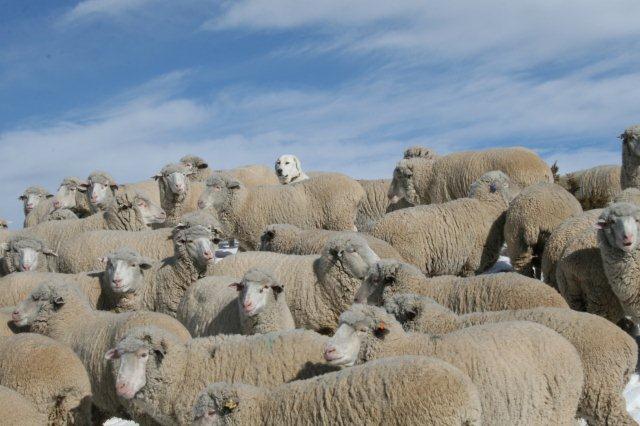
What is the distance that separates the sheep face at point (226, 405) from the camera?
17.9ft

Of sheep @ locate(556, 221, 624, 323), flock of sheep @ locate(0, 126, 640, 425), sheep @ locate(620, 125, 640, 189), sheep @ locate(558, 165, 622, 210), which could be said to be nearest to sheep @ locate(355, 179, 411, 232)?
flock of sheep @ locate(0, 126, 640, 425)

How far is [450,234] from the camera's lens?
38.8 ft

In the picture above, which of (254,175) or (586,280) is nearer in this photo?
(586,280)

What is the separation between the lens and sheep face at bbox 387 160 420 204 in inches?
627

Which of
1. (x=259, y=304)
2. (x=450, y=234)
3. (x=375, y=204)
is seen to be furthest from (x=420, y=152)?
(x=259, y=304)

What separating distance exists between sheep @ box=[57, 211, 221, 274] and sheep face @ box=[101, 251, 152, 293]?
4.26 feet

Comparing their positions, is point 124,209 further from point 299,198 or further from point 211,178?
point 299,198

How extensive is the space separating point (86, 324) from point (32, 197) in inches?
438

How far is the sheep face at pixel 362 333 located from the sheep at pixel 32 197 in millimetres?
13690

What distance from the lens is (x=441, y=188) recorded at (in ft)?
51.2

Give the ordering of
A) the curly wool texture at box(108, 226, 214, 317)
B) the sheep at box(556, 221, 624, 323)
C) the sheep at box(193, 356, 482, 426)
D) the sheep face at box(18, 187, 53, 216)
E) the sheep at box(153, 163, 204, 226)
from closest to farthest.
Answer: the sheep at box(193, 356, 482, 426), the sheep at box(556, 221, 624, 323), the curly wool texture at box(108, 226, 214, 317), the sheep at box(153, 163, 204, 226), the sheep face at box(18, 187, 53, 216)

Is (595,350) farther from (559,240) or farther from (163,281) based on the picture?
(163,281)

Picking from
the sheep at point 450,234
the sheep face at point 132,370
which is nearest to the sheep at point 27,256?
the sheep at point 450,234

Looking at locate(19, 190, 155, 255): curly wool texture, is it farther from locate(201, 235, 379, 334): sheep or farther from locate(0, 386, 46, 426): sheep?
locate(0, 386, 46, 426): sheep
